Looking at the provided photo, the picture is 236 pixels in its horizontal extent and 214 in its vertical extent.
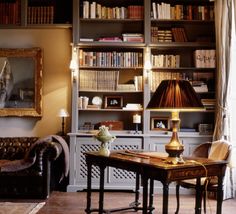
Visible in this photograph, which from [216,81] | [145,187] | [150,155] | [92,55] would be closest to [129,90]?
[92,55]

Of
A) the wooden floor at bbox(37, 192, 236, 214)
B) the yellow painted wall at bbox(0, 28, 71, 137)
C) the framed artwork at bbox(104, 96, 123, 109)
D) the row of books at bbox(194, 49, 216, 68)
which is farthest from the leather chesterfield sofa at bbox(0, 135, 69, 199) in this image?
the row of books at bbox(194, 49, 216, 68)

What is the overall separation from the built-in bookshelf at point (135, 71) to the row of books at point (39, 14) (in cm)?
49

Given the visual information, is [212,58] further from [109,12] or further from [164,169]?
[164,169]

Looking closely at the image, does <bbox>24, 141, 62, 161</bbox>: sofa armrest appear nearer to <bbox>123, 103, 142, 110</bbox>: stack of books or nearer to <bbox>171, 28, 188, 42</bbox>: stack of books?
<bbox>123, 103, 142, 110</bbox>: stack of books

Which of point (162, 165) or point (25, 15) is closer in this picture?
point (162, 165)

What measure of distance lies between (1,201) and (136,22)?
10.9 ft

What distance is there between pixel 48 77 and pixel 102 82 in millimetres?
911

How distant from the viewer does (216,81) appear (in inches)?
245

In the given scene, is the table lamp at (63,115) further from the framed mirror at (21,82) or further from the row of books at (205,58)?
the row of books at (205,58)

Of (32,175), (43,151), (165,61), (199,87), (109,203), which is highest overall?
(165,61)

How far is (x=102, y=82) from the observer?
6.34m

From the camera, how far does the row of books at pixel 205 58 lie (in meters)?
6.27

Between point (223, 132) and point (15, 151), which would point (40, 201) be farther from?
point (223, 132)

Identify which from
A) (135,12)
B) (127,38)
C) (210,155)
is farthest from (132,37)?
(210,155)
